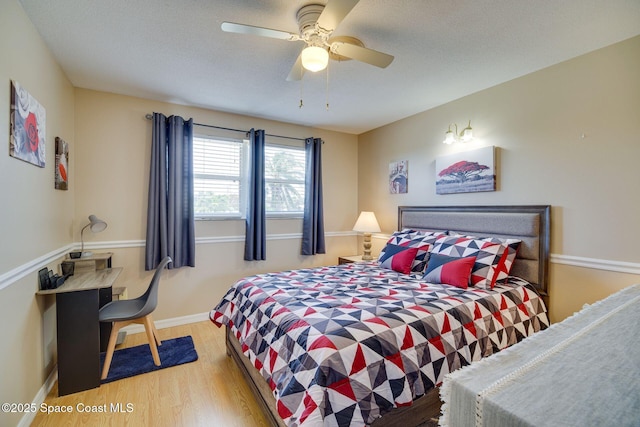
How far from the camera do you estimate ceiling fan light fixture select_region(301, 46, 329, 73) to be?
1.73 m

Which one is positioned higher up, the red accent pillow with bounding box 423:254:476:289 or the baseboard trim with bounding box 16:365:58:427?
the red accent pillow with bounding box 423:254:476:289

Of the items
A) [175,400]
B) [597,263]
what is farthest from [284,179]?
[597,263]

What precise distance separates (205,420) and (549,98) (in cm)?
360

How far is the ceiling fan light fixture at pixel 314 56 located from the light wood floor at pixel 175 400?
2.27m

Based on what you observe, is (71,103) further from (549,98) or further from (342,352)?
(549,98)

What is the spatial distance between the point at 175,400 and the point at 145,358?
2.51ft

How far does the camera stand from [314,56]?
68.5 inches

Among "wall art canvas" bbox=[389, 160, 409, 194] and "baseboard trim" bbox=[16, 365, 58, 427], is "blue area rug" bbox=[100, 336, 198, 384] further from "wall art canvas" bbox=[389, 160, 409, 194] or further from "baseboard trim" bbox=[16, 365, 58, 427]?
"wall art canvas" bbox=[389, 160, 409, 194]

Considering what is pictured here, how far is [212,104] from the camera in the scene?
11.2 feet

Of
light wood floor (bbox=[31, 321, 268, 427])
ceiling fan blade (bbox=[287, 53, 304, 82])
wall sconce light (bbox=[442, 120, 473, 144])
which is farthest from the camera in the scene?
wall sconce light (bbox=[442, 120, 473, 144])

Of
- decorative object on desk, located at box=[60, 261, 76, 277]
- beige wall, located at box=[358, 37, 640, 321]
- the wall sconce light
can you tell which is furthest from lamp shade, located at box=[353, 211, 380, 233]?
decorative object on desk, located at box=[60, 261, 76, 277]

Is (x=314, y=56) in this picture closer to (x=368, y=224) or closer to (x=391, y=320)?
(x=391, y=320)

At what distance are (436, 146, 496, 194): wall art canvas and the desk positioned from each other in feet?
11.1

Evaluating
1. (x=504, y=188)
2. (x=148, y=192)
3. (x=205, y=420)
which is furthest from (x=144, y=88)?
(x=504, y=188)
